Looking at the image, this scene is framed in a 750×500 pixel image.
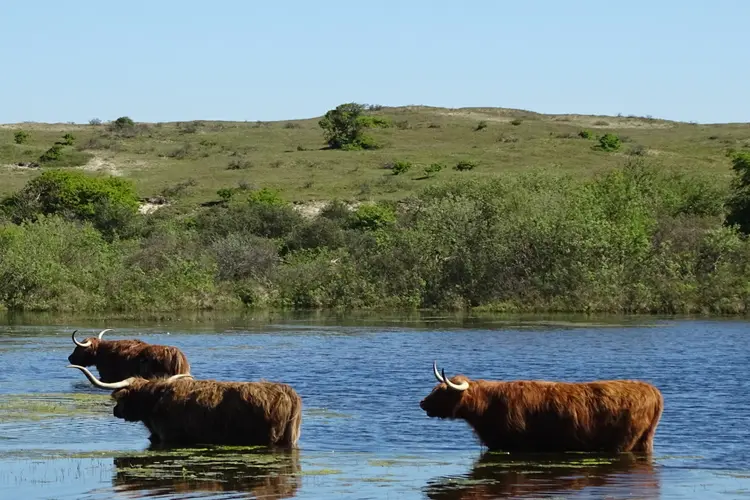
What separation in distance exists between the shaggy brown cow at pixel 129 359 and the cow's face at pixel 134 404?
3747mm

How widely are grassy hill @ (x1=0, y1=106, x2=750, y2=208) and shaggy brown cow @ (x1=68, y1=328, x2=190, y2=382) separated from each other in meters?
46.8

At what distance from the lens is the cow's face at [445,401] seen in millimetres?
16047

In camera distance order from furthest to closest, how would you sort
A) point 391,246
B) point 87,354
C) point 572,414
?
1. point 391,246
2. point 87,354
3. point 572,414

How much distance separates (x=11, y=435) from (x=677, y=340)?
20.8 meters

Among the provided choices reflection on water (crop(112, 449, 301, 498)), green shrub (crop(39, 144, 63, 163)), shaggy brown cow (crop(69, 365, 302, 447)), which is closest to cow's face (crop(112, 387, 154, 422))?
Answer: shaggy brown cow (crop(69, 365, 302, 447))

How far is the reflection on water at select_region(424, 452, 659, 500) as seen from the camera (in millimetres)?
13727

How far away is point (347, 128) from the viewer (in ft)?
321

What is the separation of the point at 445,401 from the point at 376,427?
2.69 meters

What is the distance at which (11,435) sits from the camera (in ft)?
56.7

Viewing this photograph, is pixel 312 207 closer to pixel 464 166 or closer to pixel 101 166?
pixel 464 166

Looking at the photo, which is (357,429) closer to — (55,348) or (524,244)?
(55,348)

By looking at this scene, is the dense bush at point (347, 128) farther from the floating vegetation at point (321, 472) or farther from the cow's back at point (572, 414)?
the floating vegetation at point (321, 472)

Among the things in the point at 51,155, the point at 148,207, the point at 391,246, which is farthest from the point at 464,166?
the point at 391,246

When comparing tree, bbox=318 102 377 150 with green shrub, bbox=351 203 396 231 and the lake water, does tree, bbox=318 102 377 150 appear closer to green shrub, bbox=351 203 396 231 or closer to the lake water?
green shrub, bbox=351 203 396 231
